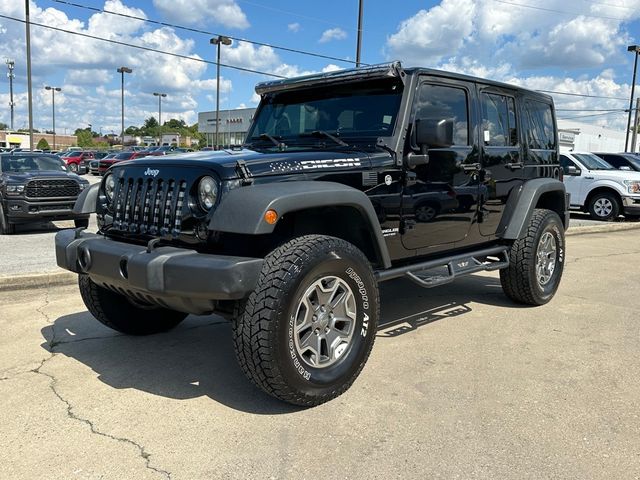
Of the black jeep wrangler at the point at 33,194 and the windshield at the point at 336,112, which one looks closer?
the windshield at the point at 336,112

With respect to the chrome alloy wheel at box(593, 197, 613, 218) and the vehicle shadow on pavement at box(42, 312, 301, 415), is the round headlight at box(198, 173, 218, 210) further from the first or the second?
the chrome alloy wheel at box(593, 197, 613, 218)

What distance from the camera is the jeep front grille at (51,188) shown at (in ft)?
34.1

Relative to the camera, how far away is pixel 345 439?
296 centimetres

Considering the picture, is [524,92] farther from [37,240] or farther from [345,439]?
[37,240]

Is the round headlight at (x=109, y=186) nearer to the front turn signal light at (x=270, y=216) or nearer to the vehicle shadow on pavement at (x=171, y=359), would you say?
the vehicle shadow on pavement at (x=171, y=359)

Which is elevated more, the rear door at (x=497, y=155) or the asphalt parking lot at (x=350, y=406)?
the rear door at (x=497, y=155)

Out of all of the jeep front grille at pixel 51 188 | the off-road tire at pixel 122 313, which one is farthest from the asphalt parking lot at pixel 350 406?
the jeep front grille at pixel 51 188

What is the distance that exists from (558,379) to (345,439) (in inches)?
65.3

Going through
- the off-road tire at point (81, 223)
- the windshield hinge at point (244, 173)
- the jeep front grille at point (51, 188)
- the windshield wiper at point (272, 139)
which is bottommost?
the jeep front grille at point (51, 188)

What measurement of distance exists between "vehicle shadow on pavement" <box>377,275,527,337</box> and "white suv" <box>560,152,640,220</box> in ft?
28.6

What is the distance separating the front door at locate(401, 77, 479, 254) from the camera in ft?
13.8

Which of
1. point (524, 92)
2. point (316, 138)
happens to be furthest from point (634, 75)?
point (316, 138)

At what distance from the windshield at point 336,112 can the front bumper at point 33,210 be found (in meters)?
6.66

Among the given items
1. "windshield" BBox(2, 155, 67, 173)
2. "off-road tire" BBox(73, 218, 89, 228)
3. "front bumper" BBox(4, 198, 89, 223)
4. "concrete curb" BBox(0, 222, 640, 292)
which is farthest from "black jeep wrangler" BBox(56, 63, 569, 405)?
"windshield" BBox(2, 155, 67, 173)
